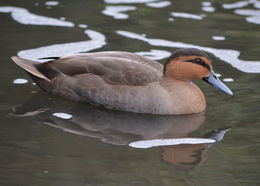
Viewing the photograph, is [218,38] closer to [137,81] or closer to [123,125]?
[137,81]

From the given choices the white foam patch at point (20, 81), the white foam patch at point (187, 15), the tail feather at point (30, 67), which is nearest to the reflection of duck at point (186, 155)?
the tail feather at point (30, 67)

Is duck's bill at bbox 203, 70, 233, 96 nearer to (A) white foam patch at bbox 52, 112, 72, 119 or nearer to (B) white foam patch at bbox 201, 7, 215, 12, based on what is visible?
(A) white foam patch at bbox 52, 112, 72, 119

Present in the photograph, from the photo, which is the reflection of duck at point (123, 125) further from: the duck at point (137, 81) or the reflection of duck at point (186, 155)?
the duck at point (137, 81)

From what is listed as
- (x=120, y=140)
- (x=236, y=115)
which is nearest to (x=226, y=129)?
(x=236, y=115)

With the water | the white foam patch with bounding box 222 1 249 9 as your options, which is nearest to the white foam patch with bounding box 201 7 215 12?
the water

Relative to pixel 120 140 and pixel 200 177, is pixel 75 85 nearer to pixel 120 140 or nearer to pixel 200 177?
pixel 120 140

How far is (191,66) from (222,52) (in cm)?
250

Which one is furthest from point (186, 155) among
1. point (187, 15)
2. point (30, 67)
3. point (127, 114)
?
point (187, 15)

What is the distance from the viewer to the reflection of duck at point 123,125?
7816 mm

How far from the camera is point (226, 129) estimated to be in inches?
340

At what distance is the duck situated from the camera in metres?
9.31

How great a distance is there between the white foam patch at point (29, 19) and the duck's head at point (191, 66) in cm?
404

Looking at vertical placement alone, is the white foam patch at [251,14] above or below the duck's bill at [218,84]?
below

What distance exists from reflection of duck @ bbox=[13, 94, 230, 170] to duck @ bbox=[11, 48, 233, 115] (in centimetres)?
12
